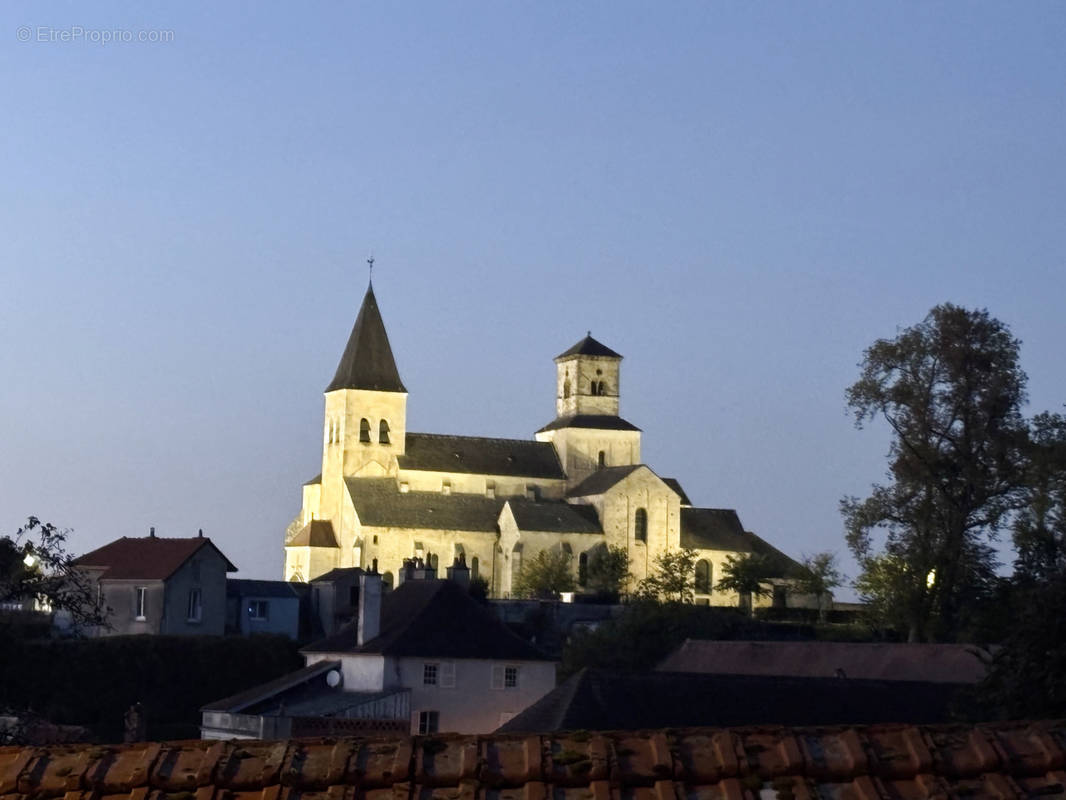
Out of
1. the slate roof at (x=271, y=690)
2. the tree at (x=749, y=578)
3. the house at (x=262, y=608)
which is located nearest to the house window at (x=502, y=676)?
the slate roof at (x=271, y=690)

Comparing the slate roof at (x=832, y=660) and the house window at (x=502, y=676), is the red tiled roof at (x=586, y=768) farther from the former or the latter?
the house window at (x=502, y=676)

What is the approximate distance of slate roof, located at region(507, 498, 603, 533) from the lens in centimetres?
11894

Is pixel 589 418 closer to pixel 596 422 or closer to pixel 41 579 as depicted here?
pixel 596 422

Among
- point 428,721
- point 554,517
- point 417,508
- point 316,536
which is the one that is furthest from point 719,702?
point 316,536

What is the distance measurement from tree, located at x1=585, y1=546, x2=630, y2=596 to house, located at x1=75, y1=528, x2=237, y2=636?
42474 millimetres

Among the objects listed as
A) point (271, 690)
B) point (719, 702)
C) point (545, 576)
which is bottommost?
point (719, 702)

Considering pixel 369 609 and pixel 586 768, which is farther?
pixel 369 609

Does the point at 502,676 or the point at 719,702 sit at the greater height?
the point at 502,676

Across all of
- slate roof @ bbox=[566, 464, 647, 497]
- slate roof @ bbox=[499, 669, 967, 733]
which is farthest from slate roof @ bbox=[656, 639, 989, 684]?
slate roof @ bbox=[566, 464, 647, 497]

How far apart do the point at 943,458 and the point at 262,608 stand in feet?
99.4

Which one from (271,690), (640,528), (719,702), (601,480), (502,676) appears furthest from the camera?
(601,480)

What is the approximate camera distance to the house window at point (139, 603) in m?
72.2

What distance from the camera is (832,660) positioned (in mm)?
48531

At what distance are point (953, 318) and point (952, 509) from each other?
20.4 feet
